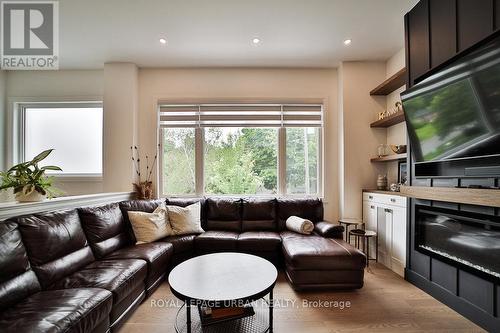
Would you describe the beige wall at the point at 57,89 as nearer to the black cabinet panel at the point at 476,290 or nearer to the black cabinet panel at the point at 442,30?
the black cabinet panel at the point at 442,30

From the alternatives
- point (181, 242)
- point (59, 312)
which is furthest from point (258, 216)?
point (59, 312)

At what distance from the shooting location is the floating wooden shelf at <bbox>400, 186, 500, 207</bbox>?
1.51 metres

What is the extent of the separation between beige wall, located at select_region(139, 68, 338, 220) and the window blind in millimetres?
117

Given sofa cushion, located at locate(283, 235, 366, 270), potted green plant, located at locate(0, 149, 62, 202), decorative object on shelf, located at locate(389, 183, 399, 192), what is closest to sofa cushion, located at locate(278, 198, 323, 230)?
sofa cushion, located at locate(283, 235, 366, 270)

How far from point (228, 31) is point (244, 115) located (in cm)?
125

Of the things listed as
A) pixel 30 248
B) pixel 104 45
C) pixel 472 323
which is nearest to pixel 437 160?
pixel 472 323

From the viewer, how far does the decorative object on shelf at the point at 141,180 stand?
3.33m

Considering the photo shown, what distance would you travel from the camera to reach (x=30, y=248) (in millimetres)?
1544

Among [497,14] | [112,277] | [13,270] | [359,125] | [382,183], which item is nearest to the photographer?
[13,270]

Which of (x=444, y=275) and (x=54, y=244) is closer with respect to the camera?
(x=54, y=244)

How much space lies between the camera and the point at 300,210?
3.11 metres

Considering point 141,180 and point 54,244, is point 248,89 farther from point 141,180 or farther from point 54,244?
point 54,244

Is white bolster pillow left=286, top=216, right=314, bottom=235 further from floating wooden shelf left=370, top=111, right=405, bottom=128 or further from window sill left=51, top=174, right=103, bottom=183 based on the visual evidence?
window sill left=51, top=174, right=103, bottom=183

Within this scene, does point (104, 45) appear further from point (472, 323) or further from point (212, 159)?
point (472, 323)
